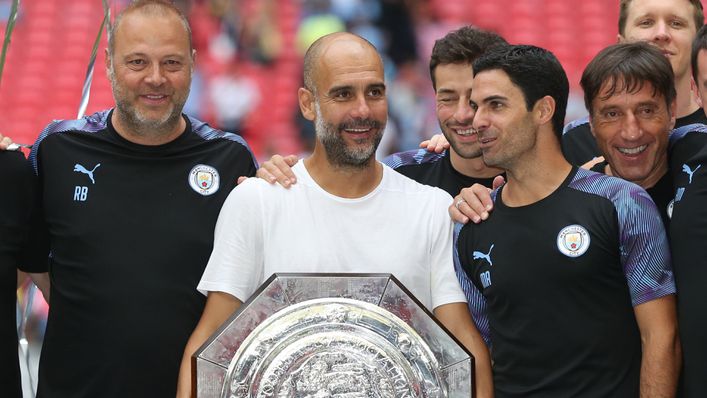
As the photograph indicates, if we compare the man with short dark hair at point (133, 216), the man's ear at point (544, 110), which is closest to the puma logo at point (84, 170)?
the man with short dark hair at point (133, 216)

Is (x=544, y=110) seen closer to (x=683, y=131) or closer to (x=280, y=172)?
(x=683, y=131)

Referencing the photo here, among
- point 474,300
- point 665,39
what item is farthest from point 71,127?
point 665,39

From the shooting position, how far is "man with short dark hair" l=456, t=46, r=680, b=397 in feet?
7.44

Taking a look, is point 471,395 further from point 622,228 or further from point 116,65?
point 116,65

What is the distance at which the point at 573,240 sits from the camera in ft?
7.59

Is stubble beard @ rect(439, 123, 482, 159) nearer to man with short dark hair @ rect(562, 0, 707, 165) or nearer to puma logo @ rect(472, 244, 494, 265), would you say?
man with short dark hair @ rect(562, 0, 707, 165)

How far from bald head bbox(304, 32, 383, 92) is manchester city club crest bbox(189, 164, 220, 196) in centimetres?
40

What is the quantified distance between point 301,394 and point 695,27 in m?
2.09

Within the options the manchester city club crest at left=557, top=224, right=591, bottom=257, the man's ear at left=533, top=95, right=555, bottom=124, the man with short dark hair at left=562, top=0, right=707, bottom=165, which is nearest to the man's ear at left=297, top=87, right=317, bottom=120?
the man's ear at left=533, top=95, right=555, bottom=124

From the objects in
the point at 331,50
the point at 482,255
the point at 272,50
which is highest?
the point at 272,50

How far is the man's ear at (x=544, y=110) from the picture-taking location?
8.23ft

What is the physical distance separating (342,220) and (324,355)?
0.53m

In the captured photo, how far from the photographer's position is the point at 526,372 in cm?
233

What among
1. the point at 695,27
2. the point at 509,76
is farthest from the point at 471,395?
the point at 695,27
